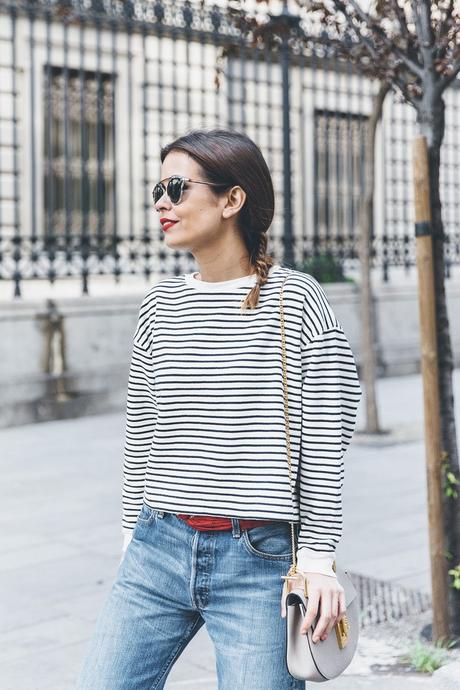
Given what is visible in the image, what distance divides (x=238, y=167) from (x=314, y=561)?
878 mm

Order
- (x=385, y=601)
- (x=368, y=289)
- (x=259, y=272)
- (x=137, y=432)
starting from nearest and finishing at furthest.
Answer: (x=259, y=272) → (x=137, y=432) → (x=385, y=601) → (x=368, y=289)

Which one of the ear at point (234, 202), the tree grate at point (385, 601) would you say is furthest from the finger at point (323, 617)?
the tree grate at point (385, 601)

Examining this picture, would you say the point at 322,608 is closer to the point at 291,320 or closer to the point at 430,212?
the point at 291,320

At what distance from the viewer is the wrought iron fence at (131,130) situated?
1121 centimetres

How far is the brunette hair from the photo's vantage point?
2.49 meters

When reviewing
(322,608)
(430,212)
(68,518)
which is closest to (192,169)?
(322,608)

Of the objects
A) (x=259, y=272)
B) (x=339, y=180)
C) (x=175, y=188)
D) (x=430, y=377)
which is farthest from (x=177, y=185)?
(x=339, y=180)

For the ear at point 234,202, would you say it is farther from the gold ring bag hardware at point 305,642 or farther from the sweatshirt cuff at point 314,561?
the sweatshirt cuff at point 314,561

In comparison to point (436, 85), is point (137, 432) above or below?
below

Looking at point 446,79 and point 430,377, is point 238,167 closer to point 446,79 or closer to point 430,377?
point 430,377

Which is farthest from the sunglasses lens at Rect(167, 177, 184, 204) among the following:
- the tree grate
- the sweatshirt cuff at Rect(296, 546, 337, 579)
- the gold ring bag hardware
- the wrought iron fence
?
the wrought iron fence

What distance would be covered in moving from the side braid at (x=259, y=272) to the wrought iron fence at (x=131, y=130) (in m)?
7.04

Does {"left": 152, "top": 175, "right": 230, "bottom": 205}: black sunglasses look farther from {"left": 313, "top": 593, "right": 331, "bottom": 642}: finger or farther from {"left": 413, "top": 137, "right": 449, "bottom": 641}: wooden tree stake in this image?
{"left": 413, "top": 137, "right": 449, "bottom": 641}: wooden tree stake

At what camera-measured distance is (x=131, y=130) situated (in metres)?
13.2
